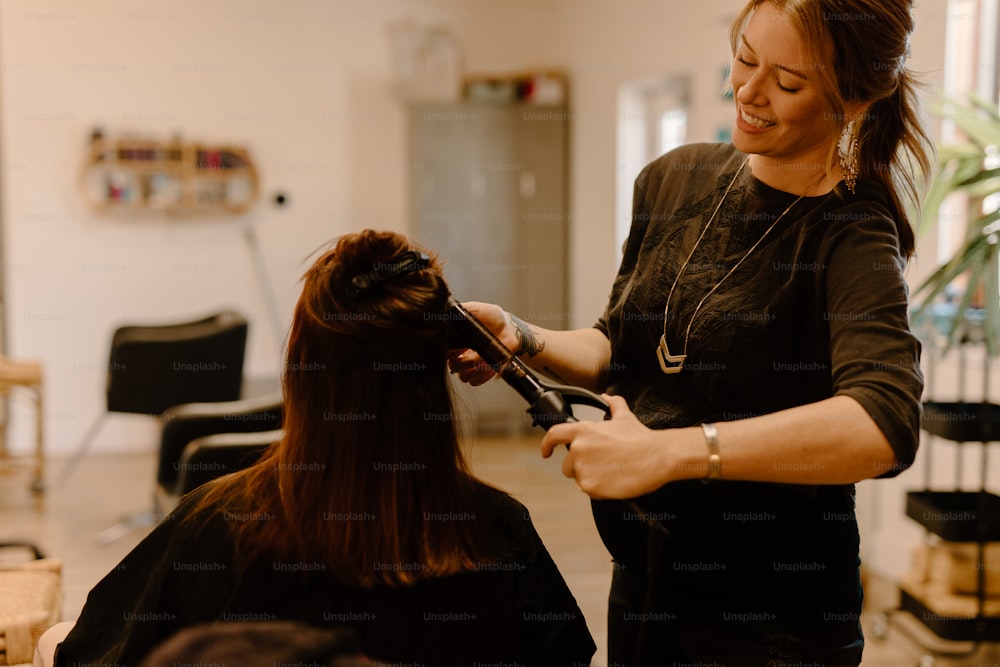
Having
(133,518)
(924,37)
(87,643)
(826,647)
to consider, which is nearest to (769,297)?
(826,647)

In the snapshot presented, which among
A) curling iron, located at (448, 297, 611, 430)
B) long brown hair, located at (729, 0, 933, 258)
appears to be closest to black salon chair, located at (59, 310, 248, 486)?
curling iron, located at (448, 297, 611, 430)

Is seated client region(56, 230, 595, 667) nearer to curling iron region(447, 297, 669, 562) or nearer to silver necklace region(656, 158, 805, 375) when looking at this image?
curling iron region(447, 297, 669, 562)

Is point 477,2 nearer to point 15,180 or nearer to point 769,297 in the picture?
point 15,180

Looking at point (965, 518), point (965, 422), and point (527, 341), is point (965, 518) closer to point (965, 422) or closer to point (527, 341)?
point (965, 422)

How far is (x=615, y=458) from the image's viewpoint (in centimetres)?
94

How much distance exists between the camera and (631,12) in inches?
195

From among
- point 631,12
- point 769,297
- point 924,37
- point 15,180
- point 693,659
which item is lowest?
point 693,659

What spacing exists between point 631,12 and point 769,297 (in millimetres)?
4179

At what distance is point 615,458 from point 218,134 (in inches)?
201

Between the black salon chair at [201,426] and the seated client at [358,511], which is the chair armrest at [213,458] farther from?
the seated client at [358,511]

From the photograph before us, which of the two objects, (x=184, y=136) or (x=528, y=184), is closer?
(x=184, y=136)

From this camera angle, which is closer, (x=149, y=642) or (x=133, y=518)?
(x=149, y=642)

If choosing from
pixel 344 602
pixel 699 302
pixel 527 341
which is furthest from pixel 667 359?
pixel 344 602

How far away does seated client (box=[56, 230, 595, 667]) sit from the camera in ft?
3.68
